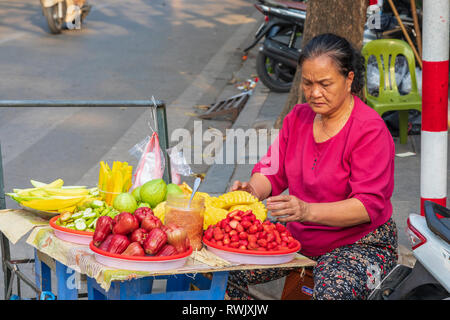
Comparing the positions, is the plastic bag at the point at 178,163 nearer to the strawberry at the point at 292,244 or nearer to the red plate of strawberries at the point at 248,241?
the red plate of strawberries at the point at 248,241

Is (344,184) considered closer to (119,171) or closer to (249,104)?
(119,171)

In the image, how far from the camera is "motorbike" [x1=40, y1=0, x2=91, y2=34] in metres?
11.2

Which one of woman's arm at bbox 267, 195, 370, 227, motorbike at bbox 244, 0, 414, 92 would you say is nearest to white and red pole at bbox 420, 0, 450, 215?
woman's arm at bbox 267, 195, 370, 227

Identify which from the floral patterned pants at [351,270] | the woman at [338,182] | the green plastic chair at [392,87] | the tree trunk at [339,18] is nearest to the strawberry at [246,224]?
the woman at [338,182]

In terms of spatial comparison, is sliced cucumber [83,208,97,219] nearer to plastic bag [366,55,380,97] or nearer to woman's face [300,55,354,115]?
woman's face [300,55,354,115]

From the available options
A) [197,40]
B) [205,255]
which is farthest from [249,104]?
[205,255]

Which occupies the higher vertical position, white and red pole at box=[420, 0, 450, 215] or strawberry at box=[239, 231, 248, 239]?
white and red pole at box=[420, 0, 450, 215]

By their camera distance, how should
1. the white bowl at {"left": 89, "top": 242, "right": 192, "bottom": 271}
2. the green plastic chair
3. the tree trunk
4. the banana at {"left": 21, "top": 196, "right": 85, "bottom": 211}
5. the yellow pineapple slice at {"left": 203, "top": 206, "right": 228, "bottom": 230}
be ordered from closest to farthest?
the white bowl at {"left": 89, "top": 242, "right": 192, "bottom": 271} < the yellow pineapple slice at {"left": 203, "top": 206, "right": 228, "bottom": 230} < the banana at {"left": 21, "top": 196, "right": 85, "bottom": 211} < the tree trunk < the green plastic chair

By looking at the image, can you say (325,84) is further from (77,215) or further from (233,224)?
(77,215)

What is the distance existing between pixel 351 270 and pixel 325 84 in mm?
737

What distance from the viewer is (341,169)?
267cm

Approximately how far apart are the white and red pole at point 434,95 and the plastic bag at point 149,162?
1240 mm

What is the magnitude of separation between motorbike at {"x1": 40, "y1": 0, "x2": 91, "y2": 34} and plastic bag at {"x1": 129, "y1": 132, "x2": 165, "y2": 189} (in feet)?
28.9
